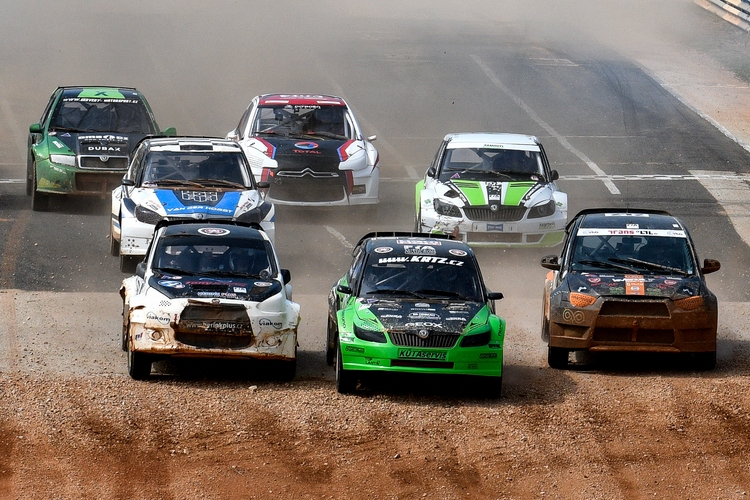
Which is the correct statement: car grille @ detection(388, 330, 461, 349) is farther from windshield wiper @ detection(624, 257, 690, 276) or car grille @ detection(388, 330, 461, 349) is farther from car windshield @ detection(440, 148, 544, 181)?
car windshield @ detection(440, 148, 544, 181)

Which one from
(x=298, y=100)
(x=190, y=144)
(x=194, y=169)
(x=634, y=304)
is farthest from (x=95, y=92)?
(x=634, y=304)

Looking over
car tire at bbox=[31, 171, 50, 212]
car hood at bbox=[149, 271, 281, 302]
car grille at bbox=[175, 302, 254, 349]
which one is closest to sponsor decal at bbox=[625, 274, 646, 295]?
car hood at bbox=[149, 271, 281, 302]

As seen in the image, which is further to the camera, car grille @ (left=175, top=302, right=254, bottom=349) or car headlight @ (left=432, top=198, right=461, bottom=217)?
car headlight @ (left=432, top=198, right=461, bottom=217)

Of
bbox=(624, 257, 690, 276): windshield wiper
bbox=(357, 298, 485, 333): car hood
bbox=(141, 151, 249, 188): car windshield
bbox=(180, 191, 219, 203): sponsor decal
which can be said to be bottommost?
bbox=(180, 191, 219, 203): sponsor decal

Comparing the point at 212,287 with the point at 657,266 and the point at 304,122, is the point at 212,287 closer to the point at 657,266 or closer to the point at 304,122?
the point at 657,266

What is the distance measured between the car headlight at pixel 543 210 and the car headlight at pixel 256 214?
12.6 ft

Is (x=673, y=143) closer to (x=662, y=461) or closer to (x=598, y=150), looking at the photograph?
(x=598, y=150)

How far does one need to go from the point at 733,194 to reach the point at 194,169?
34.1 feet

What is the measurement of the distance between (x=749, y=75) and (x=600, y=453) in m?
26.5

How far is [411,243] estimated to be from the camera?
45.4ft

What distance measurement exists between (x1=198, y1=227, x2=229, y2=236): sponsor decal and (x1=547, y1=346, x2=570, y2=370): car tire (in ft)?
11.4

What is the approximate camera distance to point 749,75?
35.4 meters

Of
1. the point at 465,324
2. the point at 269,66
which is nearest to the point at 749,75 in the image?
the point at 269,66

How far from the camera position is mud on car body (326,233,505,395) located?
40.2ft
